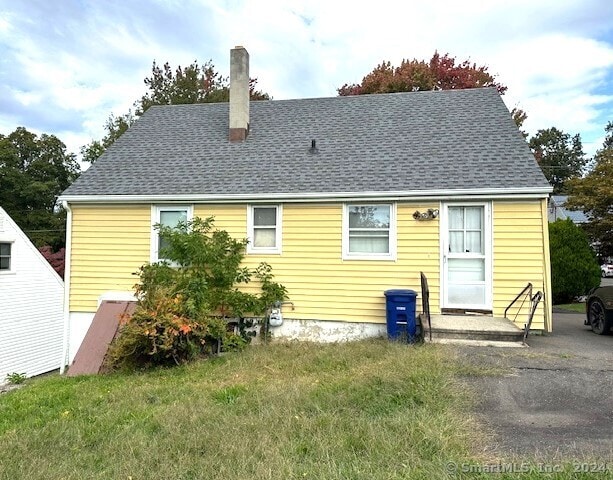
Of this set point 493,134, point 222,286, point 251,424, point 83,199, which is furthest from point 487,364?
point 83,199

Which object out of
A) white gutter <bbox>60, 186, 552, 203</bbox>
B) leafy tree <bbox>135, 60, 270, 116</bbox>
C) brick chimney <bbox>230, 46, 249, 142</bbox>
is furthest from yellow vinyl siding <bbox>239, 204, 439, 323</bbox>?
leafy tree <bbox>135, 60, 270, 116</bbox>

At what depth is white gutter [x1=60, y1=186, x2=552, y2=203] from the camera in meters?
7.88

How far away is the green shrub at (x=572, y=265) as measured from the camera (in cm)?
1620

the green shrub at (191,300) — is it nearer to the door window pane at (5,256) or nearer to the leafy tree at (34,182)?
the door window pane at (5,256)

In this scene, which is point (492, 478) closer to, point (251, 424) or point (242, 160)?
point (251, 424)

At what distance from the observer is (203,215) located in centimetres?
937

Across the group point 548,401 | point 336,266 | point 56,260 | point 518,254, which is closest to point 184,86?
point 56,260

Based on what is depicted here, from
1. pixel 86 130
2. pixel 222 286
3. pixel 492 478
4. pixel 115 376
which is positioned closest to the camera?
pixel 492 478

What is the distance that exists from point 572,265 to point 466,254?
35.6ft

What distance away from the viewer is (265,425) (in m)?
4.09

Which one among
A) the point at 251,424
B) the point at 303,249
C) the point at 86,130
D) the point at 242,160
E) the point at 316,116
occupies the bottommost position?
the point at 251,424

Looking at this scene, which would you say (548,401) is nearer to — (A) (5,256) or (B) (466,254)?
(B) (466,254)

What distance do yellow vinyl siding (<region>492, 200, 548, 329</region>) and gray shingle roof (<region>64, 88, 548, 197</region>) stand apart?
0.55 metres

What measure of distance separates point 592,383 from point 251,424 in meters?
4.04
